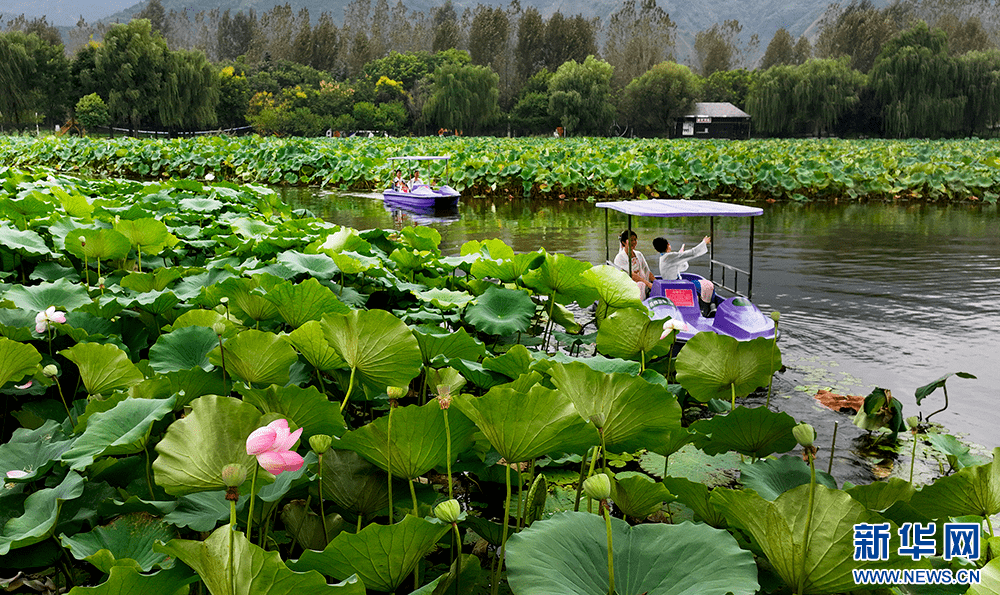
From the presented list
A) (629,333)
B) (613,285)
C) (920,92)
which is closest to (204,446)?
(629,333)

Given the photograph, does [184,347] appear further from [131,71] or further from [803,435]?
[131,71]

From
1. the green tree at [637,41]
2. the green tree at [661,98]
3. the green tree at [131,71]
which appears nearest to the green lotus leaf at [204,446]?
the green tree at [131,71]

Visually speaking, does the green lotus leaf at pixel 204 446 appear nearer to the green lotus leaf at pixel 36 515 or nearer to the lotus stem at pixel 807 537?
the green lotus leaf at pixel 36 515

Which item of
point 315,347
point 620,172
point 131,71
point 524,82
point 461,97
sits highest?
point 524,82

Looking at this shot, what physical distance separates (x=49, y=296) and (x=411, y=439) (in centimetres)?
206

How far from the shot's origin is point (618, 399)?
1.60m

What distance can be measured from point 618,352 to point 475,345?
651 mm

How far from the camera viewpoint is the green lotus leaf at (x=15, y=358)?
1.77m

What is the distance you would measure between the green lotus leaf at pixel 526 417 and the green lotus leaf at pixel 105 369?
1053 millimetres

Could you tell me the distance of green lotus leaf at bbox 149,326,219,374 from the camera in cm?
221

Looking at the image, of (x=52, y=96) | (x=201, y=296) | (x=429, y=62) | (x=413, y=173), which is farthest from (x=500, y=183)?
(x=429, y=62)

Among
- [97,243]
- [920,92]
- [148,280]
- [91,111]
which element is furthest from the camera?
[91,111]

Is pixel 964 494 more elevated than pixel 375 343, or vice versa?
pixel 375 343

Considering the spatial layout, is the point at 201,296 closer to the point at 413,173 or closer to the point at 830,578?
the point at 830,578
